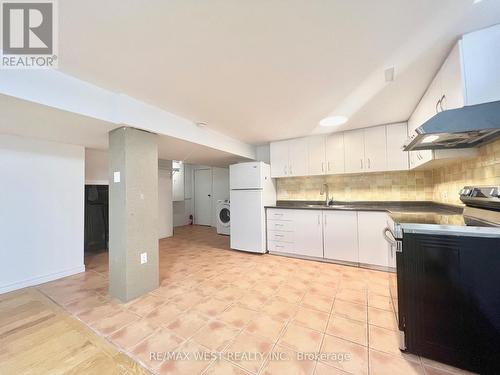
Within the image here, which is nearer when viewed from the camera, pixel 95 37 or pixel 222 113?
pixel 95 37

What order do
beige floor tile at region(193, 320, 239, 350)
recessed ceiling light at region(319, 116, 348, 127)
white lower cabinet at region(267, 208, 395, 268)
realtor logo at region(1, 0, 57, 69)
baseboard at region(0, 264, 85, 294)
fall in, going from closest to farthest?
realtor logo at region(1, 0, 57, 69) < beige floor tile at region(193, 320, 239, 350) < baseboard at region(0, 264, 85, 294) < recessed ceiling light at region(319, 116, 348, 127) < white lower cabinet at region(267, 208, 395, 268)

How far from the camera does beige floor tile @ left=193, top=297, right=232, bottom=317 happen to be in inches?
72.4

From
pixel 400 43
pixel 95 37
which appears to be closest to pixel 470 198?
pixel 400 43

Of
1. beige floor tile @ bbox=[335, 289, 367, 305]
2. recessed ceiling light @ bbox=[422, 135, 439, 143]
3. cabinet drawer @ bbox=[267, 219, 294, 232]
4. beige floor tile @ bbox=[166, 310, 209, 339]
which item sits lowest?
beige floor tile @ bbox=[335, 289, 367, 305]

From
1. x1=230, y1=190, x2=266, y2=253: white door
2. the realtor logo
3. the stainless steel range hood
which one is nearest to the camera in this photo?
the realtor logo

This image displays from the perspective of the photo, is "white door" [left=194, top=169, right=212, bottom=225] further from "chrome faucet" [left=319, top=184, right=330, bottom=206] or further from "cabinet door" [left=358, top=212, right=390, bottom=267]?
"cabinet door" [left=358, top=212, right=390, bottom=267]

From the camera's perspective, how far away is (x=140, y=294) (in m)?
2.13

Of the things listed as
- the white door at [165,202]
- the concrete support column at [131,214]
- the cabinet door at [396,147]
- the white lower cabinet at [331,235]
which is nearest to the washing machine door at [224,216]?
the white door at [165,202]

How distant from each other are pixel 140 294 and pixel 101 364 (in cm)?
86

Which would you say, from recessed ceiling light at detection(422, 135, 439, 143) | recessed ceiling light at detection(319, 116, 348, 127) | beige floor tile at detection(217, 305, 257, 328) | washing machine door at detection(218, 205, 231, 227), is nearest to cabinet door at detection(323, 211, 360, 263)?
recessed ceiling light at detection(319, 116, 348, 127)

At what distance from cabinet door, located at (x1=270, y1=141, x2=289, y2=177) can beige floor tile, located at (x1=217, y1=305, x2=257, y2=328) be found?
7.91 feet

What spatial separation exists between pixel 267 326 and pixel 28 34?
8.52 feet

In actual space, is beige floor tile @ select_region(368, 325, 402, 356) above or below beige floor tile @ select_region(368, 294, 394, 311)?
above

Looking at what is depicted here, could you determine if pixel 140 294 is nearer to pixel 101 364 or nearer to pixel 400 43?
pixel 101 364
